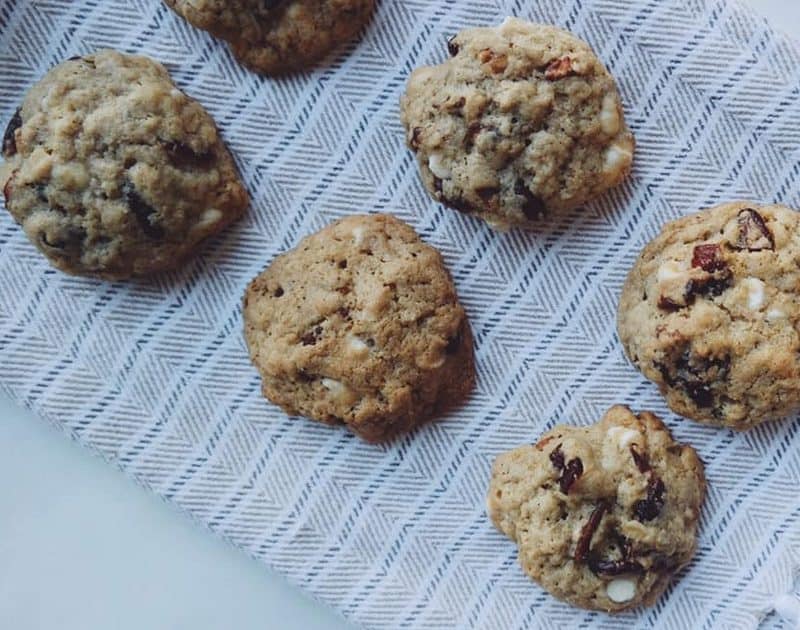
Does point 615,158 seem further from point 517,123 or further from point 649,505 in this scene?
point 649,505

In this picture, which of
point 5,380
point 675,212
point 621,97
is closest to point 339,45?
point 621,97

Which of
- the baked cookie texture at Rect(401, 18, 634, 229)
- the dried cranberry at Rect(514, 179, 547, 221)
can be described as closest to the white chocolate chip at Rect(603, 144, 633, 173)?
the baked cookie texture at Rect(401, 18, 634, 229)

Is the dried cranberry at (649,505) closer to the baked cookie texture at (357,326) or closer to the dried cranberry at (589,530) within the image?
the dried cranberry at (589,530)

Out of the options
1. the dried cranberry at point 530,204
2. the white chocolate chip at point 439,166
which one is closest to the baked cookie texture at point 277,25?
the white chocolate chip at point 439,166

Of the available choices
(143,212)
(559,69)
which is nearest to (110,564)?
(143,212)

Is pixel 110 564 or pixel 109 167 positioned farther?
pixel 110 564

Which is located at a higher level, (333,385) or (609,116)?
(609,116)
